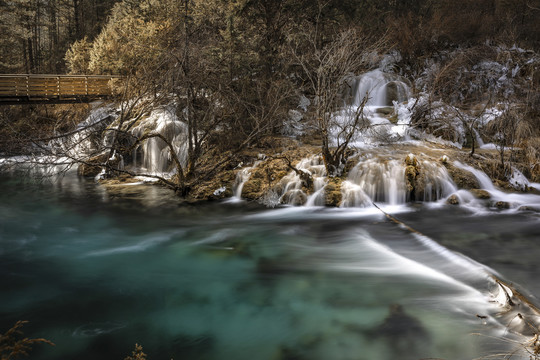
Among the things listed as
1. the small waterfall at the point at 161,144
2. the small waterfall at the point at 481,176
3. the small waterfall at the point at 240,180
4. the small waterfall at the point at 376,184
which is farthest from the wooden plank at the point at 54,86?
the small waterfall at the point at 481,176

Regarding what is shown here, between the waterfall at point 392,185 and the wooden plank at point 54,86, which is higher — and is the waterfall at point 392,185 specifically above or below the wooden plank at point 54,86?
below

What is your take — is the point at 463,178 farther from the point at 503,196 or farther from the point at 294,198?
the point at 294,198

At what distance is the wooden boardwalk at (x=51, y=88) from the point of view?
19.2 metres

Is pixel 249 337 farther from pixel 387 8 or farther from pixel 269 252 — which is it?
pixel 387 8

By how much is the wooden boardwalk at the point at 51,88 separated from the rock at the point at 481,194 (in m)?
16.8

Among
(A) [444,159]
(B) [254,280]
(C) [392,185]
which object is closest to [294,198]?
(C) [392,185]

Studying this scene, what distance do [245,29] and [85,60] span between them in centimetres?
1364

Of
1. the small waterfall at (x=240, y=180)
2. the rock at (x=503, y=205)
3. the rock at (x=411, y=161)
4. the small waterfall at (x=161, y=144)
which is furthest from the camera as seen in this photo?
the small waterfall at (x=161, y=144)

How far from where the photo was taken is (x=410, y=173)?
1162 centimetres

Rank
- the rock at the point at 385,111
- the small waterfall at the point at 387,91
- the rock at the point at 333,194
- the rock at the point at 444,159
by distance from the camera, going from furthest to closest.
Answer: the small waterfall at the point at 387,91 → the rock at the point at 385,111 → the rock at the point at 444,159 → the rock at the point at 333,194

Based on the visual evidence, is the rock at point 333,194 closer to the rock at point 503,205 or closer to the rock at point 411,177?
the rock at point 411,177

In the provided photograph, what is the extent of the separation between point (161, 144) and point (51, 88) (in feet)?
27.1

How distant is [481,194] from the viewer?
11250 mm

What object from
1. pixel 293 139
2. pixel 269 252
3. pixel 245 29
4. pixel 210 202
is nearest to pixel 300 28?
pixel 245 29
